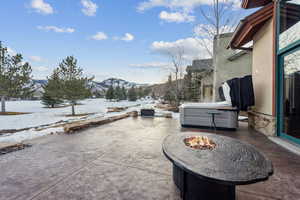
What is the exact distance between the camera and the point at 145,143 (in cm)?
329

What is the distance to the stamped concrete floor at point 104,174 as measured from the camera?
1548 mm

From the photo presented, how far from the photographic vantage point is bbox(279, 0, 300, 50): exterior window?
3.03m

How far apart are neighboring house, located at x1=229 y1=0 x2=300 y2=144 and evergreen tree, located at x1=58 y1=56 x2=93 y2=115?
1215 cm

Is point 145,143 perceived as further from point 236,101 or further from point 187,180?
point 236,101

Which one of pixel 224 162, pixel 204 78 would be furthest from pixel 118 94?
pixel 224 162

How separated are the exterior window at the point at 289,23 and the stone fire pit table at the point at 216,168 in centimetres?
315

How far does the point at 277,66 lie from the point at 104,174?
4.58 meters

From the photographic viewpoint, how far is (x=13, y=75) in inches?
507

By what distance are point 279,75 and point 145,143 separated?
3.75 m

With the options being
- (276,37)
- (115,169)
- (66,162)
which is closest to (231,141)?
(115,169)

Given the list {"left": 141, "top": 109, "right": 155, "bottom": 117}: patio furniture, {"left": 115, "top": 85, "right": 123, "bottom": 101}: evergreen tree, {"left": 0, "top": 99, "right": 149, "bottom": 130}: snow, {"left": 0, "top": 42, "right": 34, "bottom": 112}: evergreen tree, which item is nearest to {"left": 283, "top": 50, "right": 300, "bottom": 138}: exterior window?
{"left": 141, "top": 109, "right": 155, "bottom": 117}: patio furniture

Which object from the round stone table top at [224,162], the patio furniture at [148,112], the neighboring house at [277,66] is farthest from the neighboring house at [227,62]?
the round stone table top at [224,162]

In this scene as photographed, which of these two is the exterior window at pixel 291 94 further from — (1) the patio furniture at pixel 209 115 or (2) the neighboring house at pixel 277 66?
(1) the patio furniture at pixel 209 115

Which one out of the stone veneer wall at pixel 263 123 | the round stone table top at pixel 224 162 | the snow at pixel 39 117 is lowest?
the snow at pixel 39 117
